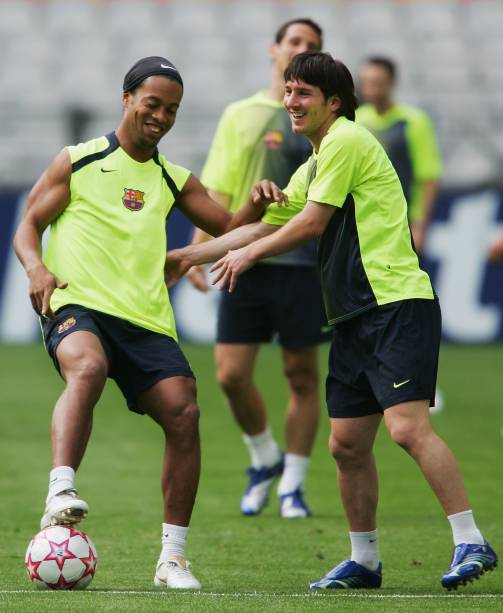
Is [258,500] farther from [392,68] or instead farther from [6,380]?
[6,380]

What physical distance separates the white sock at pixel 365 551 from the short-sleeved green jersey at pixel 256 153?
2.66 metres

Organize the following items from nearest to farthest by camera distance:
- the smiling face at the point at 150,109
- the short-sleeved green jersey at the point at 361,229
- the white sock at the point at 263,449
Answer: the short-sleeved green jersey at the point at 361,229
the smiling face at the point at 150,109
the white sock at the point at 263,449

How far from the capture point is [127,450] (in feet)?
34.3

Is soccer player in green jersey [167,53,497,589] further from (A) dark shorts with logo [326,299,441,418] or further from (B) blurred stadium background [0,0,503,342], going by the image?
(B) blurred stadium background [0,0,503,342]

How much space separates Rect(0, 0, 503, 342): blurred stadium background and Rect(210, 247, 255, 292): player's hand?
11547mm

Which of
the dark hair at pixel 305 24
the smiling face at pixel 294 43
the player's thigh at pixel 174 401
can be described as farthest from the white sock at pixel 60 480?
the dark hair at pixel 305 24

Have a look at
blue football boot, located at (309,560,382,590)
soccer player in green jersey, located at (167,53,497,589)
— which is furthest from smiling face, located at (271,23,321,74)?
blue football boot, located at (309,560,382,590)

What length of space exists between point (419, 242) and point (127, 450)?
277 cm

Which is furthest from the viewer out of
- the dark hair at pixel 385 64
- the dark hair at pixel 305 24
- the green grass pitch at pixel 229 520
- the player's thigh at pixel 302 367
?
the dark hair at pixel 385 64

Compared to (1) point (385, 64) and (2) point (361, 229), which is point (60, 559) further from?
(1) point (385, 64)

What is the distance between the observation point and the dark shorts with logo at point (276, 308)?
27.1 feet

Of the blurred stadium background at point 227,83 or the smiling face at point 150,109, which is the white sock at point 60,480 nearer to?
the smiling face at point 150,109

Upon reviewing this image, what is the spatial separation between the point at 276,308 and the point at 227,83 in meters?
15.3

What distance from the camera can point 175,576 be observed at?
575 cm
